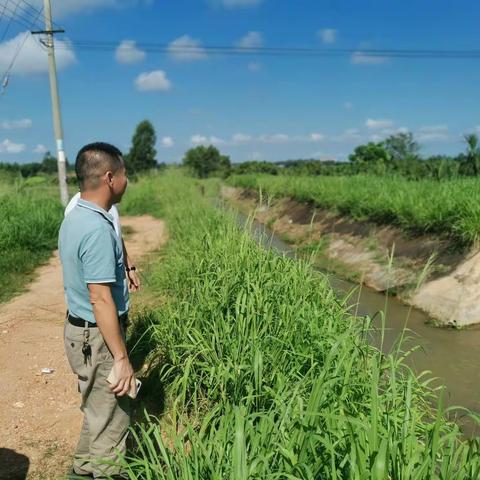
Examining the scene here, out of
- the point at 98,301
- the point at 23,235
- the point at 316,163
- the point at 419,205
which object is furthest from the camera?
the point at 316,163

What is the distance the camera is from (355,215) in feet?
38.4

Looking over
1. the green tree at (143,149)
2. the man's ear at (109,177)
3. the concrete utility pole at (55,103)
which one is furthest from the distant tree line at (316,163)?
the man's ear at (109,177)

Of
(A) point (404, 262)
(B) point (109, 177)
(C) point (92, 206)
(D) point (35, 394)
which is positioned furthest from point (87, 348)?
(A) point (404, 262)

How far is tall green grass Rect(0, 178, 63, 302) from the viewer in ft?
26.1

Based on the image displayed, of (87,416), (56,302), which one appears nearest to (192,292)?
(87,416)

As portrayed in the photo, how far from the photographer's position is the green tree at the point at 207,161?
1918 inches

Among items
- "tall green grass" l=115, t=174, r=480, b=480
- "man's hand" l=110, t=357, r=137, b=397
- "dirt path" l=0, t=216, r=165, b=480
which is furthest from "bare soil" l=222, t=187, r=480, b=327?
"dirt path" l=0, t=216, r=165, b=480

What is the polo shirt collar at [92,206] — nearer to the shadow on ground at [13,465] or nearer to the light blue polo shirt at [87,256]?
the light blue polo shirt at [87,256]

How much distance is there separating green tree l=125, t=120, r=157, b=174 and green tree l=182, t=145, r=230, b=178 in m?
5.16

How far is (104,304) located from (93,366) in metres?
0.40

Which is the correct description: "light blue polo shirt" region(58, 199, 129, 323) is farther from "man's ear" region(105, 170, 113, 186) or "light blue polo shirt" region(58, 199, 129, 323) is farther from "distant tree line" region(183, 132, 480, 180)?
"distant tree line" region(183, 132, 480, 180)

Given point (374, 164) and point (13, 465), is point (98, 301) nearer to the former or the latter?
point (13, 465)

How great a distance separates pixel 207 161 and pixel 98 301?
48724 millimetres

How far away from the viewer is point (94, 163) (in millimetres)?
2301
